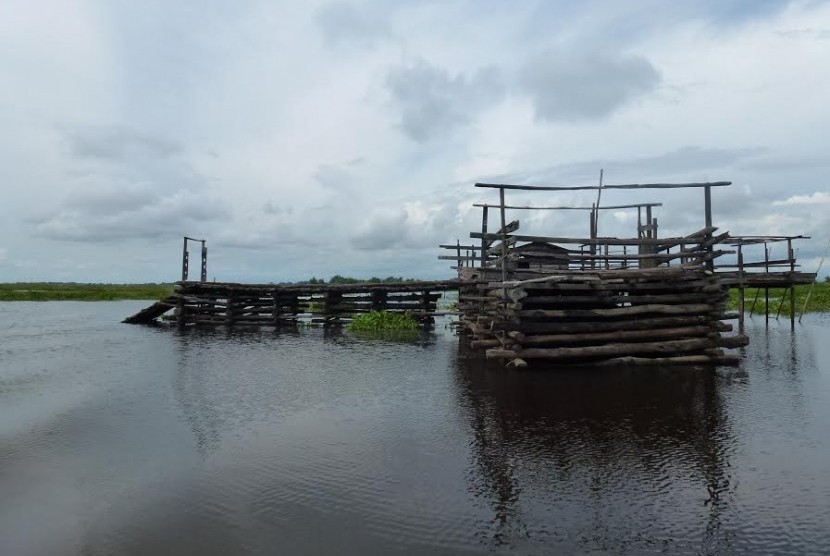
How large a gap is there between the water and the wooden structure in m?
14.9

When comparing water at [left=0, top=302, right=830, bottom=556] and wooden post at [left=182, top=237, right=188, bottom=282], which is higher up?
wooden post at [left=182, top=237, right=188, bottom=282]

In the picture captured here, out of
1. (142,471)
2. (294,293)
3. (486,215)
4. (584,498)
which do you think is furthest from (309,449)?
(294,293)

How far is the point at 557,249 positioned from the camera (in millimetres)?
26922

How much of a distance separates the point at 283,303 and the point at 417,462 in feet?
80.0

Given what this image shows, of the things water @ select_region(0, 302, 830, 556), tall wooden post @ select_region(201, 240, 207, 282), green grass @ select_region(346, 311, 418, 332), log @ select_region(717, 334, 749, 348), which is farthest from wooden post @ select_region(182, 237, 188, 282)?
log @ select_region(717, 334, 749, 348)

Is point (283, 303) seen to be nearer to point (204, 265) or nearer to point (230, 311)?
point (230, 311)

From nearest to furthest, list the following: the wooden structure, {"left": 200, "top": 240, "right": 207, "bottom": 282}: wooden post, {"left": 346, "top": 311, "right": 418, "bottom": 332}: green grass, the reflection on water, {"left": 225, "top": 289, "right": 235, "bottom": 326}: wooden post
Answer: the reflection on water, {"left": 346, "top": 311, "right": 418, "bottom": 332}: green grass, the wooden structure, {"left": 225, "top": 289, "right": 235, "bottom": 326}: wooden post, {"left": 200, "top": 240, "right": 207, "bottom": 282}: wooden post

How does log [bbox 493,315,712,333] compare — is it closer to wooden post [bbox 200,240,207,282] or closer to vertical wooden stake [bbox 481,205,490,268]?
vertical wooden stake [bbox 481,205,490,268]

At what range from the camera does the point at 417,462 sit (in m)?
7.53

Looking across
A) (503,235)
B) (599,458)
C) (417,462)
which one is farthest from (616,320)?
(417,462)

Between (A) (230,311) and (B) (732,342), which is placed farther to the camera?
(A) (230,311)

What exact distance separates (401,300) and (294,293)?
5.70m

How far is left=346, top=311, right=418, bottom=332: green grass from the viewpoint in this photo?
2785cm

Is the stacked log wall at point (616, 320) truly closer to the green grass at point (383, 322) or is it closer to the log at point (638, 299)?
the log at point (638, 299)
